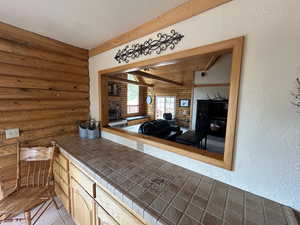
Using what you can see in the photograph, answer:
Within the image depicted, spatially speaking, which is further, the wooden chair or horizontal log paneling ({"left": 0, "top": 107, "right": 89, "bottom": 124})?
horizontal log paneling ({"left": 0, "top": 107, "right": 89, "bottom": 124})

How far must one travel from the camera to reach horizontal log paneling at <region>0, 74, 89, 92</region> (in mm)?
1383

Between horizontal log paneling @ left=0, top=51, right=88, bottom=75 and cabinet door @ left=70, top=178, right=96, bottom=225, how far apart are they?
1481 millimetres

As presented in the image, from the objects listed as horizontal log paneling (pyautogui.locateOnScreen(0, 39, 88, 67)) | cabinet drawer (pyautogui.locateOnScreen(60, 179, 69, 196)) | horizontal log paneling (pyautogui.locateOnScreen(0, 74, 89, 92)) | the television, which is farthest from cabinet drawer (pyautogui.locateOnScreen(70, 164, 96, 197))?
the television

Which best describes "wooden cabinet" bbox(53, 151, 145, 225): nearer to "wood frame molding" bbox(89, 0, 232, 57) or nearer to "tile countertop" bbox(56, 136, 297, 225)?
"tile countertop" bbox(56, 136, 297, 225)

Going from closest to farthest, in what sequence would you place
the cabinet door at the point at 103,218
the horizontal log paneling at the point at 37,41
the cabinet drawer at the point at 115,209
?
the cabinet drawer at the point at 115,209 → the cabinet door at the point at 103,218 → the horizontal log paneling at the point at 37,41

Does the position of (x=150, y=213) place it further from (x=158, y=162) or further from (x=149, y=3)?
(x=149, y=3)

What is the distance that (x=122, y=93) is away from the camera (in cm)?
593

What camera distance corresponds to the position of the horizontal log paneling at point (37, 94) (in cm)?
139

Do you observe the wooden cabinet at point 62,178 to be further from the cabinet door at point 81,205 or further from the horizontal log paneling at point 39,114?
the horizontal log paneling at point 39,114

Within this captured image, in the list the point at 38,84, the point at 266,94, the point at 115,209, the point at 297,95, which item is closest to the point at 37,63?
the point at 38,84

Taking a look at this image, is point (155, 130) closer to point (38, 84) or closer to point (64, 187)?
point (64, 187)

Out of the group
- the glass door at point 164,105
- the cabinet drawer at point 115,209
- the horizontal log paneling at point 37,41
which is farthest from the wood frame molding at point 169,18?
the glass door at point 164,105

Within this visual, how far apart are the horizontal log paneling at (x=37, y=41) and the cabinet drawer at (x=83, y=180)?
61.0 inches

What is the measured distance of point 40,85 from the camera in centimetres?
161
